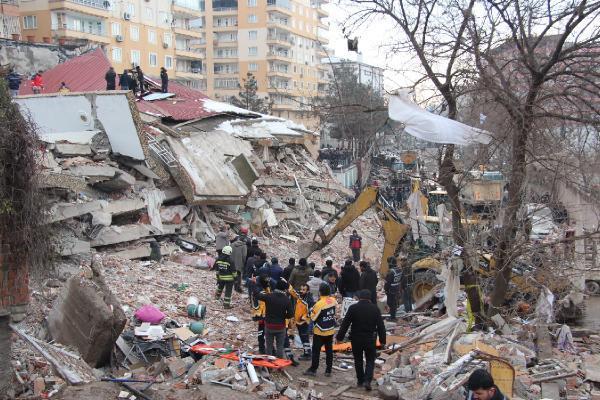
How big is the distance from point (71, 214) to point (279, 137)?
39.8 ft

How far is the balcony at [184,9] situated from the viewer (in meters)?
50.8

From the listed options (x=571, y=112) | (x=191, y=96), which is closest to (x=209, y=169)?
(x=191, y=96)

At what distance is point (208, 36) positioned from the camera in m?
67.6

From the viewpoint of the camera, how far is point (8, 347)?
291 inches

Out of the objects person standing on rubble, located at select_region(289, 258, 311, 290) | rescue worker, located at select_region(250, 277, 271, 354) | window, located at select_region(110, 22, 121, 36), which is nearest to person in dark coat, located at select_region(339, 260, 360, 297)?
person standing on rubble, located at select_region(289, 258, 311, 290)

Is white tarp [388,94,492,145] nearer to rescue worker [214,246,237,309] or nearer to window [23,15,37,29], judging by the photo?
rescue worker [214,246,237,309]

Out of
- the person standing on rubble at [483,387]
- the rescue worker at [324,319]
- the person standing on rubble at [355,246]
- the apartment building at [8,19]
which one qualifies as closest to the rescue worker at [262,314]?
the rescue worker at [324,319]

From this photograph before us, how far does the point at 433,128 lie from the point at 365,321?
9.68 ft

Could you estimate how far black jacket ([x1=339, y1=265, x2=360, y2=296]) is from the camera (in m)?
12.1

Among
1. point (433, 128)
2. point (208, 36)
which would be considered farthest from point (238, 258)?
point (208, 36)

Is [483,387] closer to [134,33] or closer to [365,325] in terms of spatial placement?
[365,325]

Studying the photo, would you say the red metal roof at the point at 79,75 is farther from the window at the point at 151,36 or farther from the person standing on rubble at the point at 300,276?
the window at the point at 151,36

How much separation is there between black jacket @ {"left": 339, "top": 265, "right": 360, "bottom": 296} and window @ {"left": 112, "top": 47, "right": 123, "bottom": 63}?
37.1 metres

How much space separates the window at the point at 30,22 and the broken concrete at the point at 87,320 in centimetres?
3718
